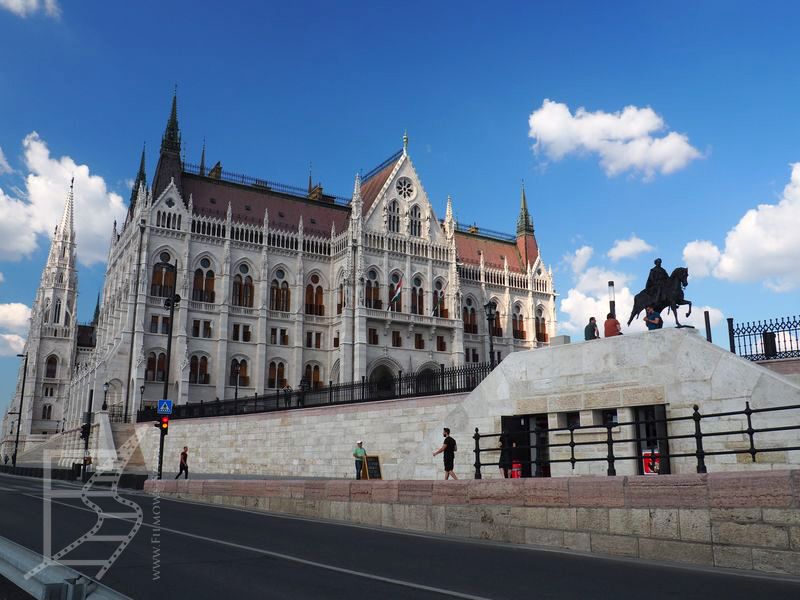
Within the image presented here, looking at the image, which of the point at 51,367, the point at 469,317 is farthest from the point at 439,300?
the point at 51,367

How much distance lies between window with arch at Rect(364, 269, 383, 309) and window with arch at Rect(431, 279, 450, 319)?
6.32m

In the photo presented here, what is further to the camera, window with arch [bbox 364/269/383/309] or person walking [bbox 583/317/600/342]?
window with arch [bbox 364/269/383/309]

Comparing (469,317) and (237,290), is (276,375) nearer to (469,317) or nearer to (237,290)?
(237,290)

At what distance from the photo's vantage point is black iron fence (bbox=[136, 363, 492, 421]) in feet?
83.6

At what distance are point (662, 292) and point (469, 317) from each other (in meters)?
53.4

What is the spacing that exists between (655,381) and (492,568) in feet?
25.4

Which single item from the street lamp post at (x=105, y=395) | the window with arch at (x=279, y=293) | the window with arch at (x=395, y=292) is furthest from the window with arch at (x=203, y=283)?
the window with arch at (x=395, y=292)

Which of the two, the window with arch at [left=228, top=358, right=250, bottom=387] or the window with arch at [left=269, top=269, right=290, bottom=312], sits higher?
the window with arch at [left=269, top=269, right=290, bottom=312]

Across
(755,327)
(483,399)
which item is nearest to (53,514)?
(483,399)

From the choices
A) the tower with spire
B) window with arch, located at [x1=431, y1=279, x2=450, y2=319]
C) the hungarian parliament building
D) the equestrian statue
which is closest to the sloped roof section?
the hungarian parliament building

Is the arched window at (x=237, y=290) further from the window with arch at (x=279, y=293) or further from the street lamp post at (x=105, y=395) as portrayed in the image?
the street lamp post at (x=105, y=395)

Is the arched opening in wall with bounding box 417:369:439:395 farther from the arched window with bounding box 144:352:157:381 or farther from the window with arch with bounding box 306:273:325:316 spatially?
the window with arch with bounding box 306:273:325:316

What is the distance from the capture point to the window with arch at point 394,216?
2544 inches

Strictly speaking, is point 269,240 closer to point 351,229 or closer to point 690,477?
point 351,229
